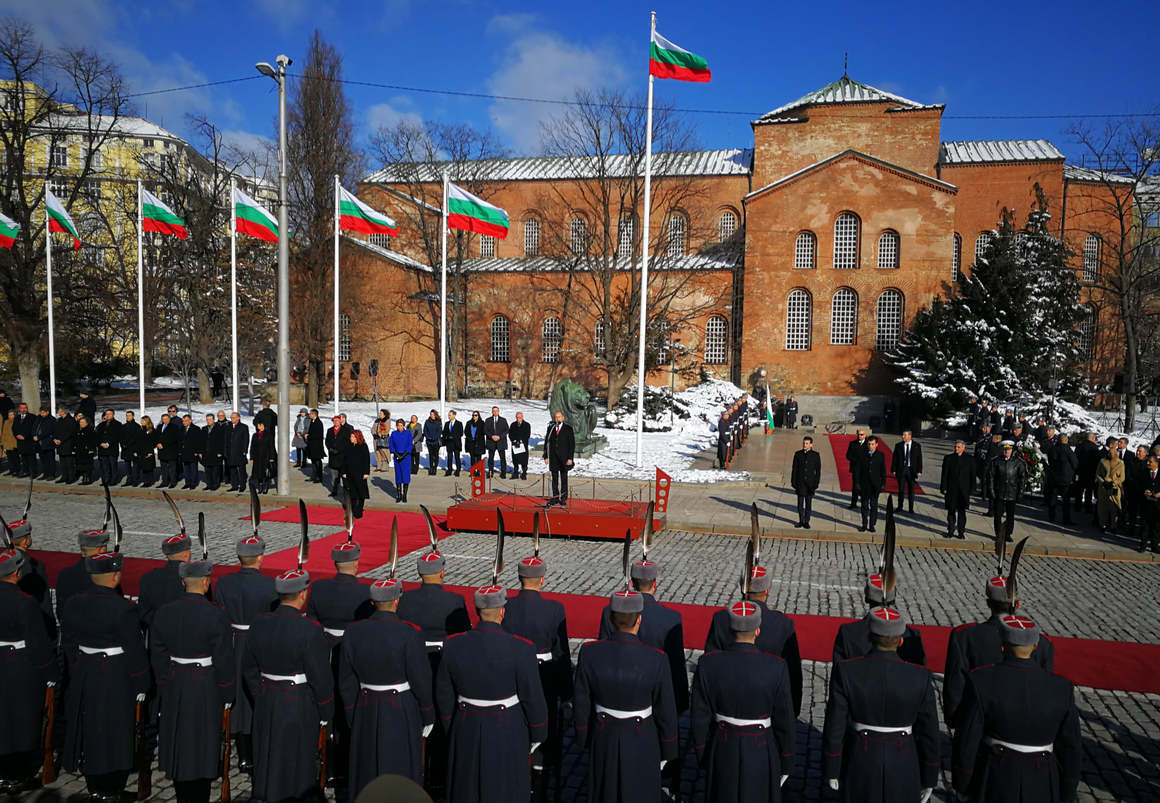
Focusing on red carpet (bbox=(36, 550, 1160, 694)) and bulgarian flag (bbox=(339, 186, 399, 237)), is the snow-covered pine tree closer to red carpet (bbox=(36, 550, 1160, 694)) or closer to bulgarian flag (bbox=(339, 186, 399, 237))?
bulgarian flag (bbox=(339, 186, 399, 237))

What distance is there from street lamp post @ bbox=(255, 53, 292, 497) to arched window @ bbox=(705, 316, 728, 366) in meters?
32.6

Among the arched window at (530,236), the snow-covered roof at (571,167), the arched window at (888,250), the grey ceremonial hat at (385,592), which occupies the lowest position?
the grey ceremonial hat at (385,592)

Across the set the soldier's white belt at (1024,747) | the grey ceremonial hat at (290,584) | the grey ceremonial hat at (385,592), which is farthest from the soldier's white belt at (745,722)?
the grey ceremonial hat at (290,584)

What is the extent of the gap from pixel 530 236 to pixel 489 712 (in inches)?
1940

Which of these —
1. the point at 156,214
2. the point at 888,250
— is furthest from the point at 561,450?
the point at 888,250

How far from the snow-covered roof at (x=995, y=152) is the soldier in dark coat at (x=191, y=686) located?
49.0 metres

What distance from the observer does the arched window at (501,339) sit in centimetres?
4894

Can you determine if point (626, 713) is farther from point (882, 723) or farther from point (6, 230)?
point (6, 230)

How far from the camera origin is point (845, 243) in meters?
43.2

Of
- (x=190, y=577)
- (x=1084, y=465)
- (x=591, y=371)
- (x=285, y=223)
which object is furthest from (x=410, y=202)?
(x=190, y=577)

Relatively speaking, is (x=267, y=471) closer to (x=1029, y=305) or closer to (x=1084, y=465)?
(x=1084, y=465)

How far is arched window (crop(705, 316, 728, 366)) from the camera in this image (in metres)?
46.3

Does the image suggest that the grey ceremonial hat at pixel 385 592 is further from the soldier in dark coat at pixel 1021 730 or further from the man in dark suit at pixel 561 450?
the man in dark suit at pixel 561 450

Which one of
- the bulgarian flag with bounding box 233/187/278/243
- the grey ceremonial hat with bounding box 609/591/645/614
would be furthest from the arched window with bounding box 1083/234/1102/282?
the grey ceremonial hat with bounding box 609/591/645/614
